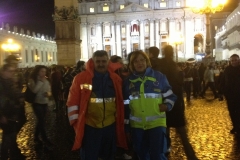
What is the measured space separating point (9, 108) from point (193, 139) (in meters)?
4.20

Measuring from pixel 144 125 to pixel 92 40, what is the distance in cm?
7963

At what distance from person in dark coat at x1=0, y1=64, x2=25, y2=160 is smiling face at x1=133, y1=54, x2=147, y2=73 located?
204 centimetres

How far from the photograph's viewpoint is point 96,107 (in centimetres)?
410

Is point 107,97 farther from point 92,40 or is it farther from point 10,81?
point 92,40

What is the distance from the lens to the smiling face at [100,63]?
418cm

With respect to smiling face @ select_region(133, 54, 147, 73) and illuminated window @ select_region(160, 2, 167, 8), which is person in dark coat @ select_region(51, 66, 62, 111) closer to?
smiling face @ select_region(133, 54, 147, 73)

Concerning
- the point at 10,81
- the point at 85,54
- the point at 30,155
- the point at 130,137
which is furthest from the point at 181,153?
the point at 85,54

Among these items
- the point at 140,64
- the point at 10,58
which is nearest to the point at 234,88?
the point at 140,64

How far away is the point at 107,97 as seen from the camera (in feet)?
13.6

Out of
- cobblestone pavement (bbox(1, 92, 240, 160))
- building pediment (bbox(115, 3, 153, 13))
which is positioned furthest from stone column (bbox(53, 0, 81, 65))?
building pediment (bbox(115, 3, 153, 13))

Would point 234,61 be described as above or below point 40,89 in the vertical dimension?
above

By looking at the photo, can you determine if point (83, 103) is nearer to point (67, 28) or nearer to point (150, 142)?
point (150, 142)

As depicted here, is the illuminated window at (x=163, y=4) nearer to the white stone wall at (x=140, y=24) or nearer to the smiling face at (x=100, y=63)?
the white stone wall at (x=140, y=24)

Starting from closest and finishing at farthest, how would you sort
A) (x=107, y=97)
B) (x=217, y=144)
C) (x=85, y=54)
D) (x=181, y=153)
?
(x=107, y=97)
(x=181, y=153)
(x=217, y=144)
(x=85, y=54)
